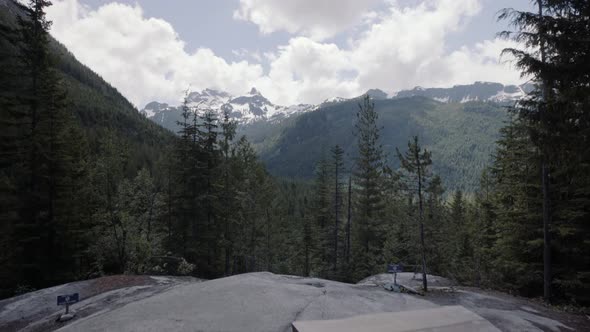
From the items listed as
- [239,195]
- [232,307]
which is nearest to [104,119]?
[239,195]

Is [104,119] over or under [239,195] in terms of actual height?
over

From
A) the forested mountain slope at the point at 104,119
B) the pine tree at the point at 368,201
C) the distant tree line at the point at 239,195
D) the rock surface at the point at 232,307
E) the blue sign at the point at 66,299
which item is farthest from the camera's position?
the forested mountain slope at the point at 104,119

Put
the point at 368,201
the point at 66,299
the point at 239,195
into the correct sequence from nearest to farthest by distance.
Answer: the point at 66,299
the point at 239,195
the point at 368,201

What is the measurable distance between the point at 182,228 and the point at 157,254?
3215mm

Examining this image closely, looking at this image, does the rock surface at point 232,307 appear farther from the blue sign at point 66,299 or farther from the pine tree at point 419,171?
the pine tree at point 419,171

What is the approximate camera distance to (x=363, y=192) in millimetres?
31328

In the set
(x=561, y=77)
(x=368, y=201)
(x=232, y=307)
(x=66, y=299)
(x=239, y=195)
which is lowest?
(x=66, y=299)

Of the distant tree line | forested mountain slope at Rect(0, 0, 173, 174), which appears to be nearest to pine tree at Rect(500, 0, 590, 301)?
the distant tree line

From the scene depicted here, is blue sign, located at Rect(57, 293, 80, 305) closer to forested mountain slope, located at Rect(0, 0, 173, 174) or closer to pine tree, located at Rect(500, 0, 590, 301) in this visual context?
pine tree, located at Rect(500, 0, 590, 301)

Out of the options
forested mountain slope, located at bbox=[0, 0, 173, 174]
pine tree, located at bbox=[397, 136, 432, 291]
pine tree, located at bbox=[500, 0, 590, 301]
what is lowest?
pine tree, located at bbox=[397, 136, 432, 291]

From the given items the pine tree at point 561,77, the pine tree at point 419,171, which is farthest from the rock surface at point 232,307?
the pine tree at point 561,77

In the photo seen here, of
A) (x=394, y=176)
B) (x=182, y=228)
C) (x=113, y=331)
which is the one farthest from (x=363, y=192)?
(x=113, y=331)

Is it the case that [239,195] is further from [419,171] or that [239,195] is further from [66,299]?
[66,299]

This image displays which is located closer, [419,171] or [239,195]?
[419,171]
